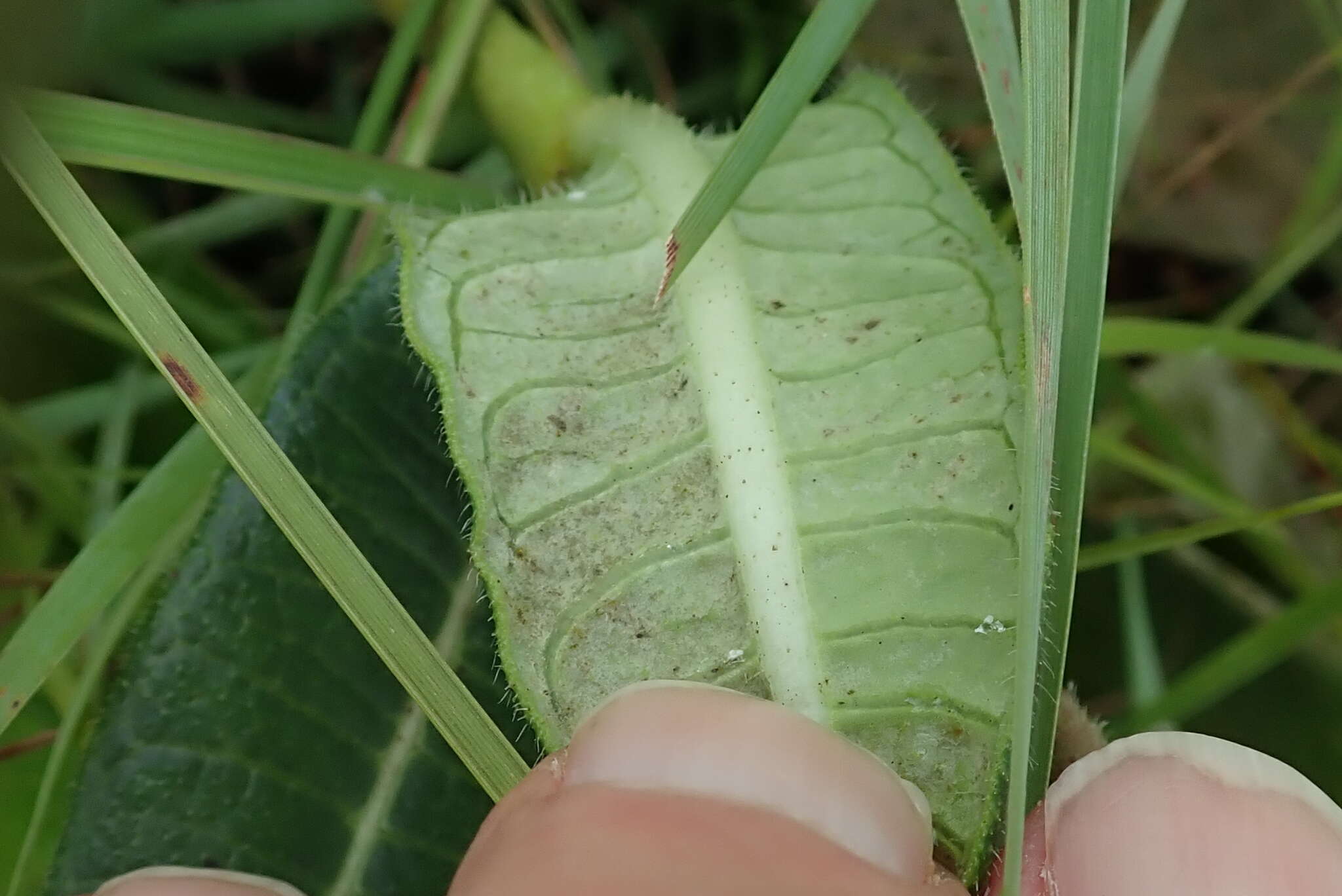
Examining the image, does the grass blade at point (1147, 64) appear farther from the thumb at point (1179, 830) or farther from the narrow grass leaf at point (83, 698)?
the narrow grass leaf at point (83, 698)

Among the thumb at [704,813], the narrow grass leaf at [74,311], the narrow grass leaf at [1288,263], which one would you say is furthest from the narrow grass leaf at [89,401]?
the narrow grass leaf at [1288,263]

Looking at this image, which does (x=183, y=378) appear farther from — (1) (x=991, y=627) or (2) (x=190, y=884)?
(1) (x=991, y=627)

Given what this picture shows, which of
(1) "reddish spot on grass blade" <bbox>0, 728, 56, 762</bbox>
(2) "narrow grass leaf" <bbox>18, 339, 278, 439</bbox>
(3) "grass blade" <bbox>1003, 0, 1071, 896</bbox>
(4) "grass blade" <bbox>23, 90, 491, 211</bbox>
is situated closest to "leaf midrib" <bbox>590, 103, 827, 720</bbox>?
(3) "grass blade" <bbox>1003, 0, 1071, 896</bbox>

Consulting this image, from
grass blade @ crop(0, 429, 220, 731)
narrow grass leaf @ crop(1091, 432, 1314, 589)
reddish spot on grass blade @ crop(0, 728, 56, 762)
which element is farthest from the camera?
narrow grass leaf @ crop(1091, 432, 1314, 589)

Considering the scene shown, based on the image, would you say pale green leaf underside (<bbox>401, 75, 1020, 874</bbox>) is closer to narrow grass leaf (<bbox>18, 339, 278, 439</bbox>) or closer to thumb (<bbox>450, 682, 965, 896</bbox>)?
thumb (<bbox>450, 682, 965, 896</bbox>)

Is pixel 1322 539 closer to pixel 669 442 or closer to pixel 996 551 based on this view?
pixel 996 551

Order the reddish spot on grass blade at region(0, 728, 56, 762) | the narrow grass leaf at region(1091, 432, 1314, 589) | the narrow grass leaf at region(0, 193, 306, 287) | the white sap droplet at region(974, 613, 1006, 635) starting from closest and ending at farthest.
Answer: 1. the white sap droplet at region(974, 613, 1006, 635)
2. the reddish spot on grass blade at region(0, 728, 56, 762)
3. the narrow grass leaf at region(1091, 432, 1314, 589)
4. the narrow grass leaf at region(0, 193, 306, 287)

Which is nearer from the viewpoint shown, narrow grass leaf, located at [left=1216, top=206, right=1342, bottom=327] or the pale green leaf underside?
the pale green leaf underside
